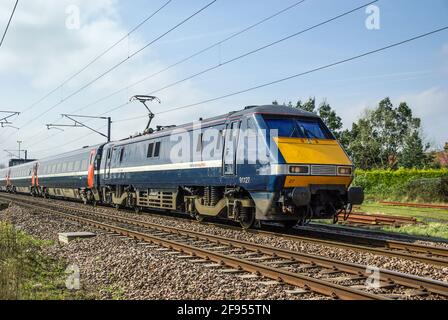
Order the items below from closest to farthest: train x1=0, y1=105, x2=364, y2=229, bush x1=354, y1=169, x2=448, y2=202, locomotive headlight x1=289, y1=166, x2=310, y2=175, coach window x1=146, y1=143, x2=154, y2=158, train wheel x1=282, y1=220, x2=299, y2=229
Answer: locomotive headlight x1=289, y1=166, x2=310, y2=175, train x1=0, y1=105, x2=364, y2=229, train wheel x1=282, y1=220, x2=299, y2=229, coach window x1=146, y1=143, x2=154, y2=158, bush x1=354, y1=169, x2=448, y2=202

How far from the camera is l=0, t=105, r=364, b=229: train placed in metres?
11.5

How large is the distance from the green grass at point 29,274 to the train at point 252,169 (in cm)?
493

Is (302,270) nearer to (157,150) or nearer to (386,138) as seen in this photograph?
(157,150)

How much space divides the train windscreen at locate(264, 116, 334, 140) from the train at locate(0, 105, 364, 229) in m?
0.03

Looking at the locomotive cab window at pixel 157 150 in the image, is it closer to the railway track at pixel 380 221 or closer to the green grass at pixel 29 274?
the railway track at pixel 380 221

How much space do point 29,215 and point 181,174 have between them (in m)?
7.08

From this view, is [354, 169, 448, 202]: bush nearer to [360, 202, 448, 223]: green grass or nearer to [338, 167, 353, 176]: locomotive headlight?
[360, 202, 448, 223]: green grass

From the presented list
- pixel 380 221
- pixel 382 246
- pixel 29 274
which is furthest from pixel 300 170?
pixel 380 221

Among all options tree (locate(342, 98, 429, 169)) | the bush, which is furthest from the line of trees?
the bush

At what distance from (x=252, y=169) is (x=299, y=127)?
1.63 m

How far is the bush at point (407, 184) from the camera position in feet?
103

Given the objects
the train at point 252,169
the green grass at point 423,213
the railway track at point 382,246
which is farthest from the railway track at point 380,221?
the train at point 252,169
